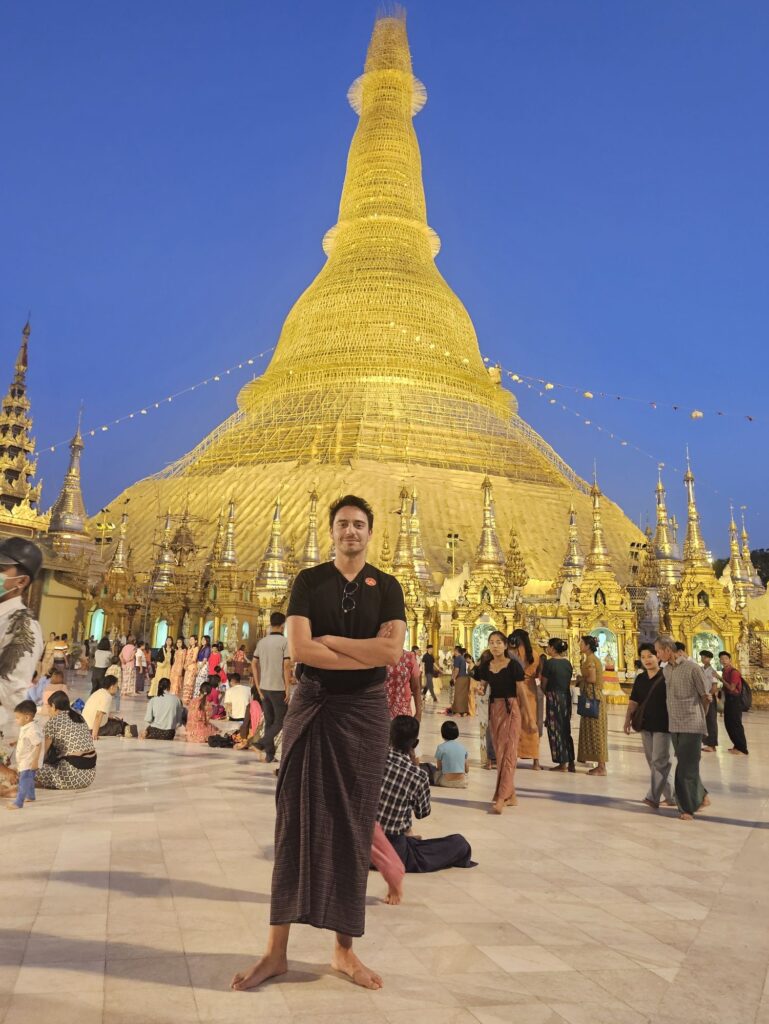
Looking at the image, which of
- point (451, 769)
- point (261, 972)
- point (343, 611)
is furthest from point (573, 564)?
point (261, 972)

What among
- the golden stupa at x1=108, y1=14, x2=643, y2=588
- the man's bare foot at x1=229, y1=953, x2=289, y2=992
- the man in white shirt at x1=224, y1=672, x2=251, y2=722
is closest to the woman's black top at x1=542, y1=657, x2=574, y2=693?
the man in white shirt at x1=224, y1=672, x2=251, y2=722

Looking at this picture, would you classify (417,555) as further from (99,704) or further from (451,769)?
(451,769)

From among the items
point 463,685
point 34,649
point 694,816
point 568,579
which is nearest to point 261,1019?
point 34,649

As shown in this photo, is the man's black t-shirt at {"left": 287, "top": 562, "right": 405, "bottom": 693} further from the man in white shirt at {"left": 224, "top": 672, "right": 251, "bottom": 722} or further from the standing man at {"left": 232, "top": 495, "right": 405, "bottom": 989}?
the man in white shirt at {"left": 224, "top": 672, "right": 251, "bottom": 722}

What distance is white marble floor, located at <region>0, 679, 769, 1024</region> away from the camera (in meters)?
3.05

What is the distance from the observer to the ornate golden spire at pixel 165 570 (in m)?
31.8

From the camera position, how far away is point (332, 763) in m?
3.28

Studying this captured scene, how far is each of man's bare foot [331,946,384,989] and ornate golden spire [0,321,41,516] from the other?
32909mm

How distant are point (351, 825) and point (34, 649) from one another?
136 centimetres

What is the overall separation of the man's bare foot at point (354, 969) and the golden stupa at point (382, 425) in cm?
2932

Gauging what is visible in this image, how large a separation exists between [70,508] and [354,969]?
32.5 metres

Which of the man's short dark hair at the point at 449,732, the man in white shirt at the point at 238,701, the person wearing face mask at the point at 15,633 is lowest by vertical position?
the man's short dark hair at the point at 449,732

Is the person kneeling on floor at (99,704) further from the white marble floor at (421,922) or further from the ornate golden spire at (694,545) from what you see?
the ornate golden spire at (694,545)

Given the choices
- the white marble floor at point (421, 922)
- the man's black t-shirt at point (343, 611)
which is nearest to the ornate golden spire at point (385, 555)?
the white marble floor at point (421, 922)
